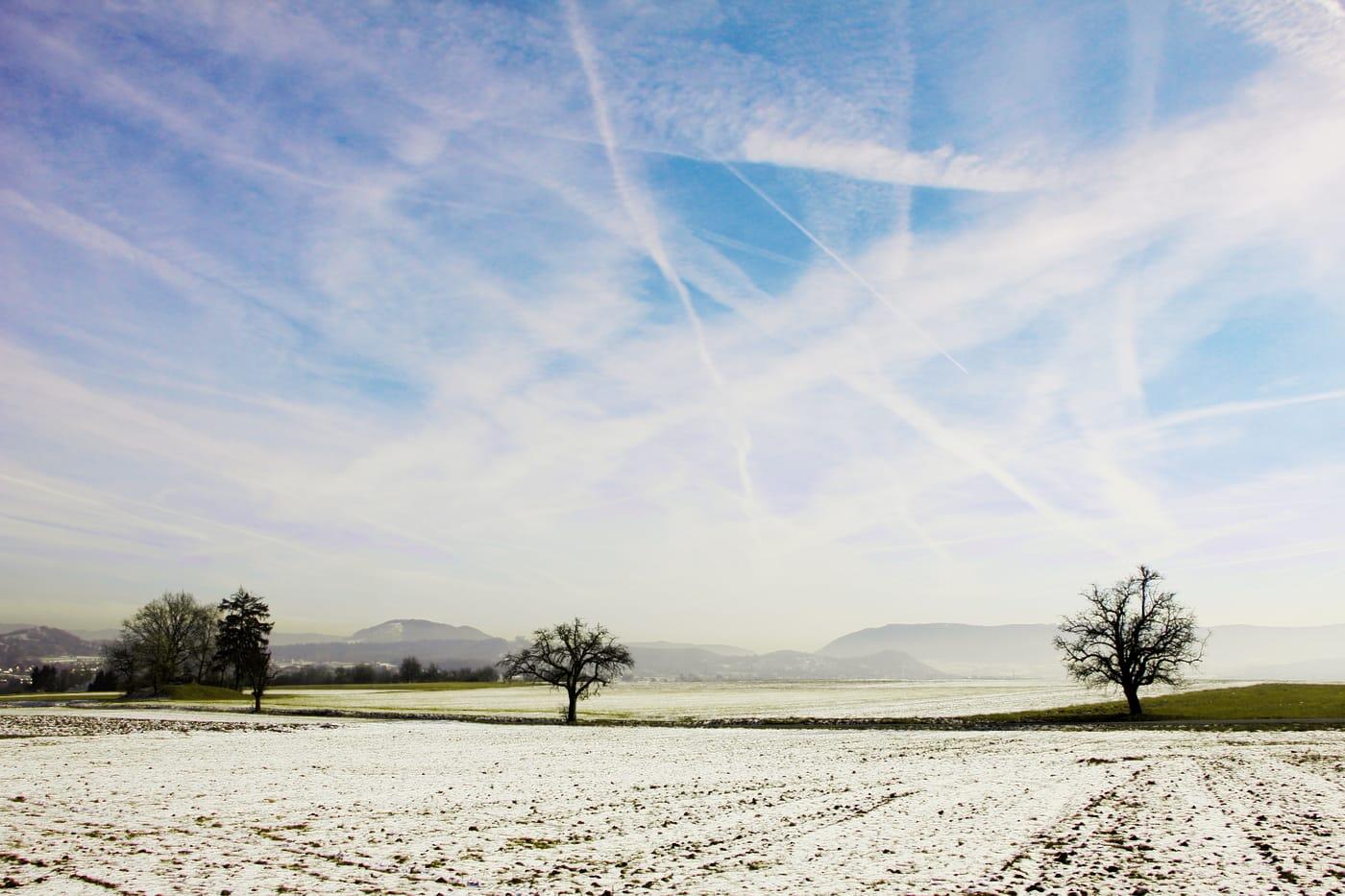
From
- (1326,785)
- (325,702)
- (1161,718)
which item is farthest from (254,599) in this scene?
(1326,785)

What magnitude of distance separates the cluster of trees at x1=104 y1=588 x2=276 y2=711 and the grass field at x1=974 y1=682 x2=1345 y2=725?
9983cm

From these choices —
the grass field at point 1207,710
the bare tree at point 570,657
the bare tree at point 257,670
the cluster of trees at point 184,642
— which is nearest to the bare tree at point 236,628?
the cluster of trees at point 184,642

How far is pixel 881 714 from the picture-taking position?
6719 centimetres

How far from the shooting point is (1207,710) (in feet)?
199

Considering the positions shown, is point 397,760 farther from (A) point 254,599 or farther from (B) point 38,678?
(B) point 38,678

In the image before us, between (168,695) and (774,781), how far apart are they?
110m

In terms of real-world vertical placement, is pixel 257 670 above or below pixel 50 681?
above

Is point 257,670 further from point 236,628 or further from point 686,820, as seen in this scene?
point 686,820

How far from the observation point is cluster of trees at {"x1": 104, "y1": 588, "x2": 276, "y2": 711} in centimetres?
11275

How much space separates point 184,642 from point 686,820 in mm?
129697

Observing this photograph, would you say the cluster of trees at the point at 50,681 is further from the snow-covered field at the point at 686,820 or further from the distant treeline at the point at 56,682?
the snow-covered field at the point at 686,820

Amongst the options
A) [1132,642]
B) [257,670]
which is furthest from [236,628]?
[1132,642]

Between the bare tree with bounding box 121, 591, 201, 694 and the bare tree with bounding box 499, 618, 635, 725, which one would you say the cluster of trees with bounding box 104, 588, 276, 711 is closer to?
the bare tree with bounding box 121, 591, 201, 694

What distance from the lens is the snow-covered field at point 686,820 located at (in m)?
13.6
